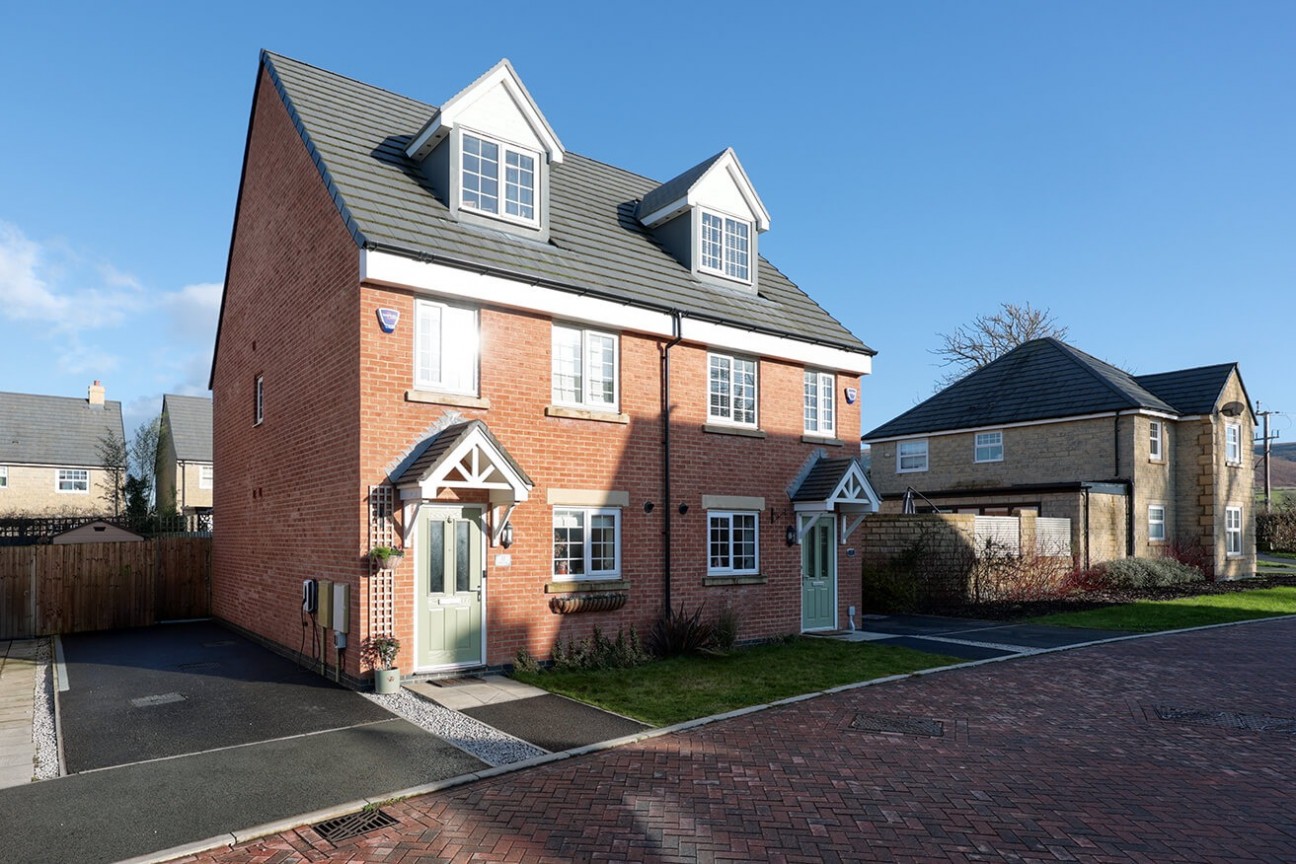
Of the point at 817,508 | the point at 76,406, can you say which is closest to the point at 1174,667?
the point at 817,508

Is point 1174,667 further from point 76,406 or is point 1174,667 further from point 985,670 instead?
point 76,406

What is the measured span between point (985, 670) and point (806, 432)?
19.8 feet

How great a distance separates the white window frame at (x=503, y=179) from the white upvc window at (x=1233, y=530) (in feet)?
100

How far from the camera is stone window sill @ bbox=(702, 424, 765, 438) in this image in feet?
50.1

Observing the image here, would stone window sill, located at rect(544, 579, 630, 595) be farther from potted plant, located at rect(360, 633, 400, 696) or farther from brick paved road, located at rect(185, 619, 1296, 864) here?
brick paved road, located at rect(185, 619, 1296, 864)

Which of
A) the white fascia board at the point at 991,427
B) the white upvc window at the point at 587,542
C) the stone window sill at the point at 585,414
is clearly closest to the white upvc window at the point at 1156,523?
the white fascia board at the point at 991,427

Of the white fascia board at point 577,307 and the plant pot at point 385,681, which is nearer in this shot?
the plant pot at point 385,681

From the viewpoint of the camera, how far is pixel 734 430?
1560 centimetres

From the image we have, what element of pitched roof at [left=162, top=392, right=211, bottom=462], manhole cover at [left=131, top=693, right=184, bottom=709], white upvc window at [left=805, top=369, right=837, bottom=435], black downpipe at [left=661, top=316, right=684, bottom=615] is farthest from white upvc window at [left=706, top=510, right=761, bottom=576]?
pitched roof at [left=162, top=392, right=211, bottom=462]

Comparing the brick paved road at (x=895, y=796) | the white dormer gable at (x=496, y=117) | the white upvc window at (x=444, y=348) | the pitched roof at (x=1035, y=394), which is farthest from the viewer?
the pitched roof at (x=1035, y=394)

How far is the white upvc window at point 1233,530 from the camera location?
31.5m

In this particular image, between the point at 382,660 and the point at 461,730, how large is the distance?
2411 mm

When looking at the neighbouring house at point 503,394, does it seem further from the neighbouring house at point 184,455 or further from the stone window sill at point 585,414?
the neighbouring house at point 184,455

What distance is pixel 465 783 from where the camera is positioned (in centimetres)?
752
